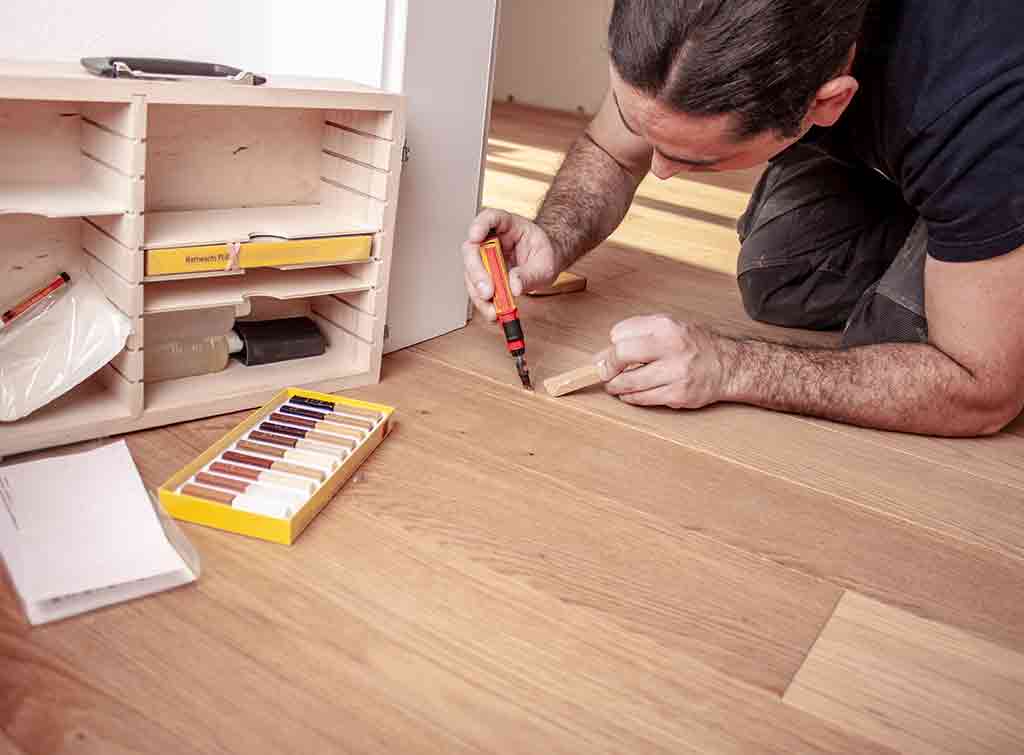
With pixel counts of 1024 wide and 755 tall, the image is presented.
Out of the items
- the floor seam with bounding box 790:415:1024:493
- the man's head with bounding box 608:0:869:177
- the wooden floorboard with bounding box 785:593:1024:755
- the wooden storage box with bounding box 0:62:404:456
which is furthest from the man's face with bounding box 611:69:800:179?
the wooden floorboard with bounding box 785:593:1024:755

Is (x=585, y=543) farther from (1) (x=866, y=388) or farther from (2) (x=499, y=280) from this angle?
(1) (x=866, y=388)

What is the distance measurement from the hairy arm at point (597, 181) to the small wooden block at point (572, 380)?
0.23 meters

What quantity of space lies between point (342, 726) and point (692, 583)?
15.0 inches

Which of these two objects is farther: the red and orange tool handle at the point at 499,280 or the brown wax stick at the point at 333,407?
the red and orange tool handle at the point at 499,280

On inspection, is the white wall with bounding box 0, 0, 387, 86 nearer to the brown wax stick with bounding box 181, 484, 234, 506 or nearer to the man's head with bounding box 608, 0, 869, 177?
the man's head with bounding box 608, 0, 869, 177

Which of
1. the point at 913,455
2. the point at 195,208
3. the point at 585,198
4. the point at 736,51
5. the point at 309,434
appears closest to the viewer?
the point at 736,51

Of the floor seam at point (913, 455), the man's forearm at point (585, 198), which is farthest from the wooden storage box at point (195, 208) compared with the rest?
the floor seam at point (913, 455)

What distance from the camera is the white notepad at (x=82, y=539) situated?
759 millimetres

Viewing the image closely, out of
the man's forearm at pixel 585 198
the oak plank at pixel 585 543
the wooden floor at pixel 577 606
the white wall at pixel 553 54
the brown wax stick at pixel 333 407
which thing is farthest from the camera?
the white wall at pixel 553 54

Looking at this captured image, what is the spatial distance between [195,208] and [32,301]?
8.6 inches

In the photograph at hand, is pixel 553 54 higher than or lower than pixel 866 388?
higher

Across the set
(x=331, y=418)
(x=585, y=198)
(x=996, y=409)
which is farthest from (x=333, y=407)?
(x=996, y=409)

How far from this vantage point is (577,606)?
2.80 feet

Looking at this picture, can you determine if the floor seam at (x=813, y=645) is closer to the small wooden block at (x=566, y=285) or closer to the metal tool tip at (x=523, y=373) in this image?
the metal tool tip at (x=523, y=373)
